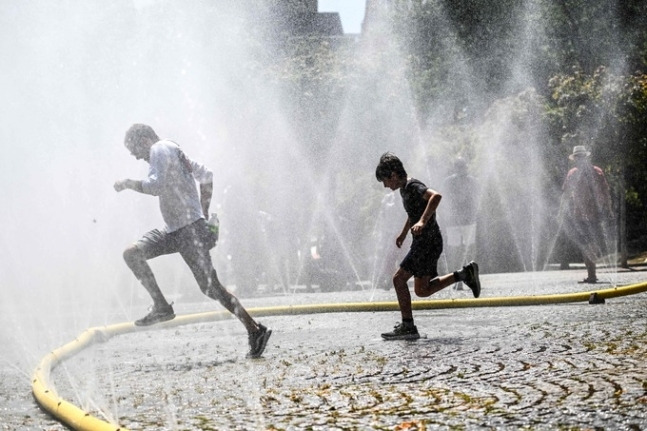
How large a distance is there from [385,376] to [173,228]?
2702 millimetres

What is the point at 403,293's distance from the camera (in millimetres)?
9422

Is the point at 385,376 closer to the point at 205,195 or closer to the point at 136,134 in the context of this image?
the point at 205,195

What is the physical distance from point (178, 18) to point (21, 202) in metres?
7.39

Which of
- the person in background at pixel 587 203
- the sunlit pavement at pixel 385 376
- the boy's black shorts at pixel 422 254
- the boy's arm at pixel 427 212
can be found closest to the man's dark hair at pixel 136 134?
the sunlit pavement at pixel 385 376

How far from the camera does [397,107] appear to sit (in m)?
37.3

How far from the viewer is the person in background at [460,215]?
16094 millimetres

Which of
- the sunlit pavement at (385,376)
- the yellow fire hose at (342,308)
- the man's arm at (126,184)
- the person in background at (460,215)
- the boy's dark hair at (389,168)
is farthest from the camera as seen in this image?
the person in background at (460,215)

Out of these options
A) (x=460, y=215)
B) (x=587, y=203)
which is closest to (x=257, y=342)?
(x=460, y=215)

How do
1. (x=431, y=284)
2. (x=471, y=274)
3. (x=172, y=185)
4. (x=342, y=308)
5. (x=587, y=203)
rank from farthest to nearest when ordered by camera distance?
(x=587, y=203), (x=342, y=308), (x=471, y=274), (x=431, y=284), (x=172, y=185)

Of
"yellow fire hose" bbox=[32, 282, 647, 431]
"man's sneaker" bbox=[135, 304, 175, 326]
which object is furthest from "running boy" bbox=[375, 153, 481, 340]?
"yellow fire hose" bbox=[32, 282, 647, 431]

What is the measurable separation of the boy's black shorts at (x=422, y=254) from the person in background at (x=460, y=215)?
6.53m

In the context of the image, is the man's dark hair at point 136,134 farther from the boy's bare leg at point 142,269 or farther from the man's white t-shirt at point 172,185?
the boy's bare leg at point 142,269

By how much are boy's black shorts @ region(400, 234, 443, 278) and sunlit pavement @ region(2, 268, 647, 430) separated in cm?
58

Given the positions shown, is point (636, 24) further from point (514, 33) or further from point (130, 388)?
point (130, 388)
